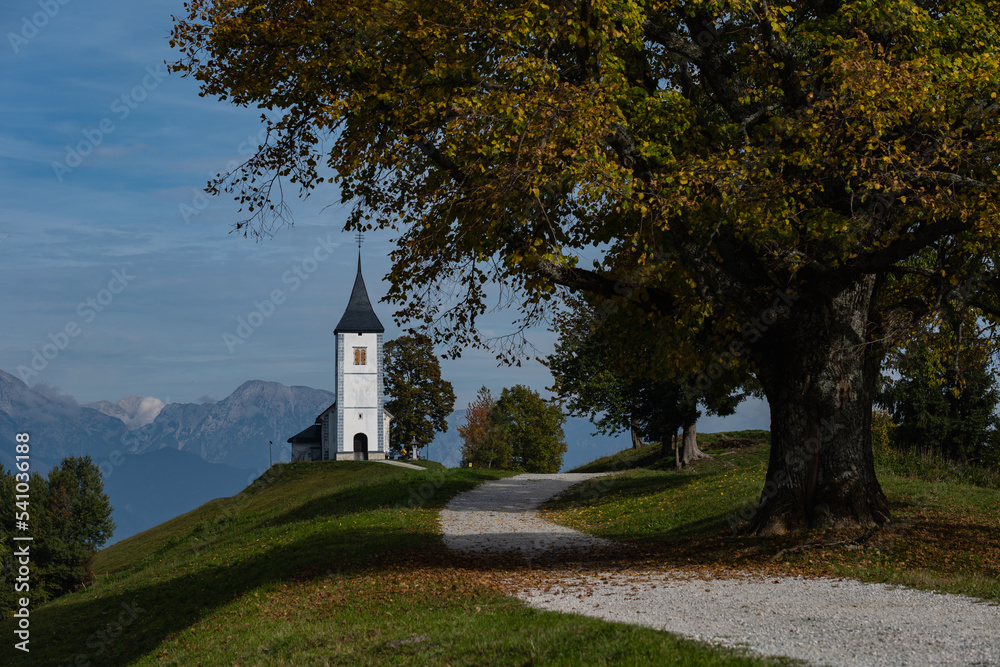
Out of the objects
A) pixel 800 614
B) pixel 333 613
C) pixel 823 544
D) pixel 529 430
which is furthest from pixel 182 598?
pixel 529 430

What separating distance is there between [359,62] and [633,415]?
2657cm

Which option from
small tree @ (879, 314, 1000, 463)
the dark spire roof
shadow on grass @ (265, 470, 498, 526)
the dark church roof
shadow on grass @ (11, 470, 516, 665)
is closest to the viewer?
shadow on grass @ (11, 470, 516, 665)

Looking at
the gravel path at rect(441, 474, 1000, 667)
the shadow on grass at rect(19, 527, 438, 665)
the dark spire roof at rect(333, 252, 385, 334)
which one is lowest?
the shadow on grass at rect(19, 527, 438, 665)

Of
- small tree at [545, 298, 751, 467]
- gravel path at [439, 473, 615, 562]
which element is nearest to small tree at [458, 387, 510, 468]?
small tree at [545, 298, 751, 467]

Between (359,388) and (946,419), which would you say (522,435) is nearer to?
(359,388)

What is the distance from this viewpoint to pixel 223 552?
69.7ft

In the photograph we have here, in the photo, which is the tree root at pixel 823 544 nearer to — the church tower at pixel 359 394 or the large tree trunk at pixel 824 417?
the large tree trunk at pixel 824 417

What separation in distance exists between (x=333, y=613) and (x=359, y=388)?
6129 centimetres

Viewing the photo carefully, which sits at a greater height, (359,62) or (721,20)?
(721,20)

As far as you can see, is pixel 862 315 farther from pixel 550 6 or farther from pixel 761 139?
pixel 550 6

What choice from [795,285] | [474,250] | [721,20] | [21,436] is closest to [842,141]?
[795,285]

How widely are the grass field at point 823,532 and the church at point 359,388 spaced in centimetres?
4373

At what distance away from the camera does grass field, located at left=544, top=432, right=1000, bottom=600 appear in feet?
38.7

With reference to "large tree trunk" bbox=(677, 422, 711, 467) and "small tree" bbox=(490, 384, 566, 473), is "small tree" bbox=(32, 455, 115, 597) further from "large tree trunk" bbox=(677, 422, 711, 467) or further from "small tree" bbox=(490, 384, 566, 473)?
"large tree trunk" bbox=(677, 422, 711, 467)
